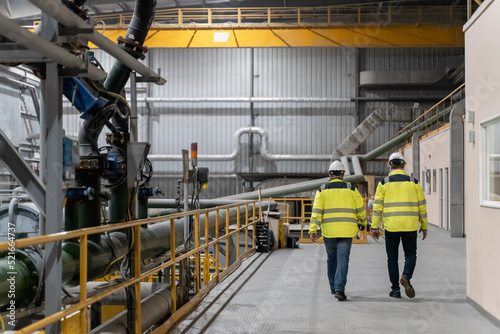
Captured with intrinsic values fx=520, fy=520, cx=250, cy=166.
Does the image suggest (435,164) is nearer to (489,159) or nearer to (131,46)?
(489,159)

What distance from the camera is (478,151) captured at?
634 centimetres

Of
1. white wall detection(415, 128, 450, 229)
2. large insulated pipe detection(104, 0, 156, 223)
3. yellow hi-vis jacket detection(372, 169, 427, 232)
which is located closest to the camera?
large insulated pipe detection(104, 0, 156, 223)

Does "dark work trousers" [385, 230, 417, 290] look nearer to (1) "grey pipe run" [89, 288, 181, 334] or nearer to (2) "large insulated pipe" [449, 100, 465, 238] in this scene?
(1) "grey pipe run" [89, 288, 181, 334]

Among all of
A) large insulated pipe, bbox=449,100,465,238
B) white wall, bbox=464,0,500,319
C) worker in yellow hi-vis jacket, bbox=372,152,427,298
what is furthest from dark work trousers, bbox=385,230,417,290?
large insulated pipe, bbox=449,100,465,238

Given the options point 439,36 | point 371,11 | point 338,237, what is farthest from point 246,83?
point 338,237

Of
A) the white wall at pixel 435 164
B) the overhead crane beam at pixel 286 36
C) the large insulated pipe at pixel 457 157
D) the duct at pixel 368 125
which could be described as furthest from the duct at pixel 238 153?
the large insulated pipe at pixel 457 157

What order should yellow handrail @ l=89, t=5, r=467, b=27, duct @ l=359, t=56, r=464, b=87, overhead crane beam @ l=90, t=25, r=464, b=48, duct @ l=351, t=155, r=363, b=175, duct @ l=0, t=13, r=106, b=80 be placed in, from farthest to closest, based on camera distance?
1. duct @ l=359, t=56, r=464, b=87
2. yellow handrail @ l=89, t=5, r=467, b=27
3. duct @ l=351, t=155, r=363, b=175
4. overhead crane beam @ l=90, t=25, r=464, b=48
5. duct @ l=0, t=13, r=106, b=80

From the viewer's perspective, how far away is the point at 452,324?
580 centimetres

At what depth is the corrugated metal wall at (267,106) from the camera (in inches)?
1021

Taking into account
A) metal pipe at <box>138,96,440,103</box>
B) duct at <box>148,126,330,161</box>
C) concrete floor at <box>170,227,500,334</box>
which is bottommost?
concrete floor at <box>170,227,500,334</box>

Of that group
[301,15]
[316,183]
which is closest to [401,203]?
Answer: [316,183]

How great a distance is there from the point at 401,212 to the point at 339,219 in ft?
2.71

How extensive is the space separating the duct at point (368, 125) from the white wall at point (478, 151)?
1733 cm

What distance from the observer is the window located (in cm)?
615
